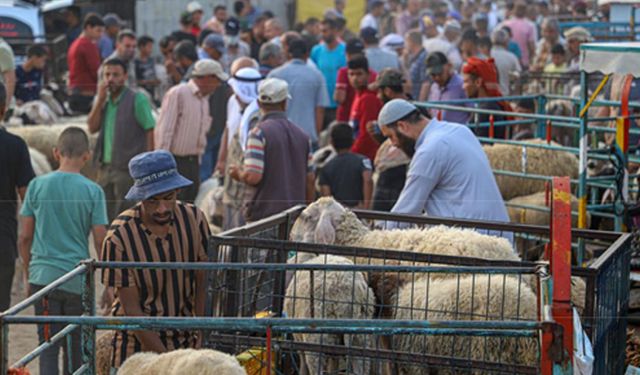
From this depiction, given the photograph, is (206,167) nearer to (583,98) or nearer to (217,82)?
(217,82)

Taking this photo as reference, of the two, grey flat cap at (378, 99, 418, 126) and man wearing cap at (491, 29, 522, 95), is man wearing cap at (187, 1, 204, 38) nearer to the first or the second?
man wearing cap at (491, 29, 522, 95)

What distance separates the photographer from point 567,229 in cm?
413

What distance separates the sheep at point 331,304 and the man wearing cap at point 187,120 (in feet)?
15.5

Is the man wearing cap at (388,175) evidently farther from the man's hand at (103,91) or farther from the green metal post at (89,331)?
the green metal post at (89,331)

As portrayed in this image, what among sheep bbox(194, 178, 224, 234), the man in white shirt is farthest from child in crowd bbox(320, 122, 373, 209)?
the man in white shirt

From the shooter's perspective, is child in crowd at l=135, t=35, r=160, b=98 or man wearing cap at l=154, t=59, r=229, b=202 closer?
man wearing cap at l=154, t=59, r=229, b=202

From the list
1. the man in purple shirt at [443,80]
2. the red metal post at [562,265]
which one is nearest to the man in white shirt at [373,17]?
the man in purple shirt at [443,80]

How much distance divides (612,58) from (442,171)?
48.2 inches

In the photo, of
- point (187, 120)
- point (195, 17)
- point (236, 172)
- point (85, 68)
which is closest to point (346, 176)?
point (236, 172)

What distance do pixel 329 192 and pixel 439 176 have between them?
2832mm

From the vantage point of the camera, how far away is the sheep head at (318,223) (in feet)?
21.5

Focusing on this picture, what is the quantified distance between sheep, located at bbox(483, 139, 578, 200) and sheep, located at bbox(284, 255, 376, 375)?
4908mm

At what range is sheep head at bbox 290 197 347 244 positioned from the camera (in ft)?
21.5

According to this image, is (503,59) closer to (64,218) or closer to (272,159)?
(272,159)
